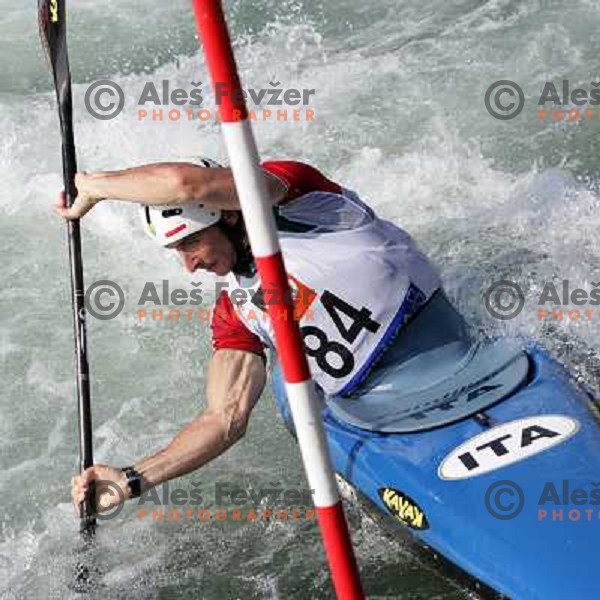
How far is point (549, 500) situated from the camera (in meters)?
4.09

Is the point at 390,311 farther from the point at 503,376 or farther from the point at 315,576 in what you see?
the point at 315,576

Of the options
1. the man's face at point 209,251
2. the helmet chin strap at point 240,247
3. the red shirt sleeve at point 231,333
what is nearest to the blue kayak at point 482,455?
the red shirt sleeve at point 231,333

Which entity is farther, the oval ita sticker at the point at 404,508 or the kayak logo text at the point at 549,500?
the oval ita sticker at the point at 404,508

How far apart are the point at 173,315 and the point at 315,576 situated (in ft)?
7.01

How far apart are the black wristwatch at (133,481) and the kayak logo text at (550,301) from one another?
1.79 m

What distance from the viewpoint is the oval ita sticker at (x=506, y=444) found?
428 centimetres

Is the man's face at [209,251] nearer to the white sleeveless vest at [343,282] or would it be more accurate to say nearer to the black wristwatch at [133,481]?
the white sleeveless vest at [343,282]

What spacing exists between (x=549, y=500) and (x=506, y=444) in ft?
0.96

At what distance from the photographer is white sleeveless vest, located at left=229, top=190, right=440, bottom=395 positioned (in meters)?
4.34

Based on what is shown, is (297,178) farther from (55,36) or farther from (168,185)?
(55,36)

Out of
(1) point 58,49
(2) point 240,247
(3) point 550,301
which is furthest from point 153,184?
(3) point 550,301

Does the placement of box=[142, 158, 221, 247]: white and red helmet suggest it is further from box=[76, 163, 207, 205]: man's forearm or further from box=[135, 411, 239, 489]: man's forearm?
box=[135, 411, 239, 489]: man's forearm

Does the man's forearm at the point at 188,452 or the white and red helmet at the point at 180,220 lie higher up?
the white and red helmet at the point at 180,220

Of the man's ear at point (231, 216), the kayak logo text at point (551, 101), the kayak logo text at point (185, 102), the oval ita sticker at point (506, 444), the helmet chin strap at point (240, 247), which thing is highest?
the kayak logo text at point (185, 102)
